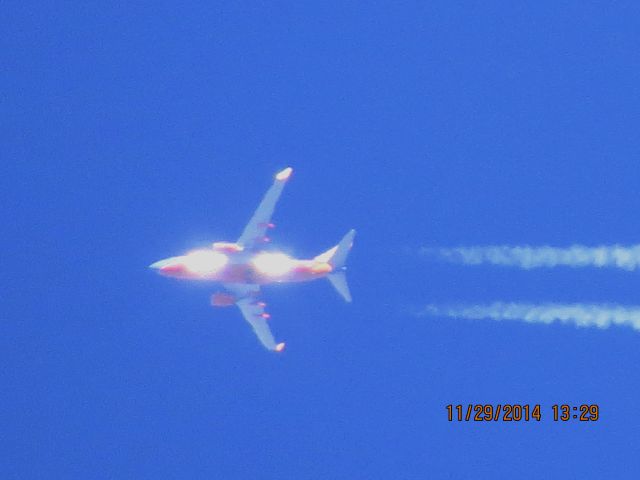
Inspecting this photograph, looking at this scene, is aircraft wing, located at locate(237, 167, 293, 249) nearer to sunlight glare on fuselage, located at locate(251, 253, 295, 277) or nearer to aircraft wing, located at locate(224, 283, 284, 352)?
sunlight glare on fuselage, located at locate(251, 253, 295, 277)

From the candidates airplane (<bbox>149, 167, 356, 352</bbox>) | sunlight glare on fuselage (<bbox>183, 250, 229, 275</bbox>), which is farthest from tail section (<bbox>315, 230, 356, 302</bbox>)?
sunlight glare on fuselage (<bbox>183, 250, 229, 275</bbox>)

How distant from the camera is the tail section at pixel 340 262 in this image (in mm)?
38812

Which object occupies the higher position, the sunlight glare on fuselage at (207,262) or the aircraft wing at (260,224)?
the aircraft wing at (260,224)

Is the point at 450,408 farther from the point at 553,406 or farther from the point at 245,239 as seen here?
the point at 245,239

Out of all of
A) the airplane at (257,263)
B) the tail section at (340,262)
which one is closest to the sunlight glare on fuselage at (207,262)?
the airplane at (257,263)

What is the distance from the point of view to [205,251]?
3875 cm

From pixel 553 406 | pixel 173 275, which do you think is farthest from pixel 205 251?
pixel 553 406

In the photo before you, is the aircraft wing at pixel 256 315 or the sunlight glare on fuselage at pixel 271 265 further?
the aircraft wing at pixel 256 315

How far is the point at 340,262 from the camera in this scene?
1542 inches

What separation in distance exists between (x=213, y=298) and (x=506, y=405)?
11319 mm

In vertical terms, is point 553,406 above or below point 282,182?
below

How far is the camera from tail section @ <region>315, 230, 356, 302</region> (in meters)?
38.8

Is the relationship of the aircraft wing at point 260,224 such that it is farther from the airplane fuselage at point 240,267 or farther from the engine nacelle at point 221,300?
the engine nacelle at point 221,300

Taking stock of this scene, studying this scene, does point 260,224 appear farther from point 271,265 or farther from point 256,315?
point 256,315
